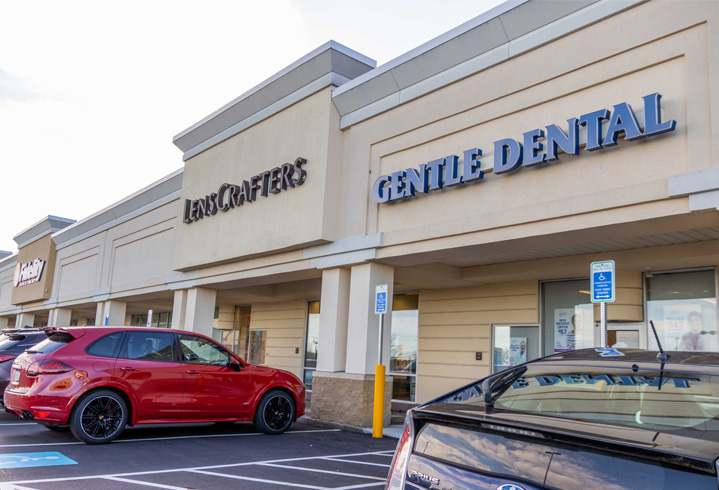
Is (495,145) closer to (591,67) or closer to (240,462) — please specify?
(591,67)

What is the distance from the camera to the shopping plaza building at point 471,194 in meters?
8.10

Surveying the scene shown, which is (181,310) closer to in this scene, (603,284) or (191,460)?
(191,460)

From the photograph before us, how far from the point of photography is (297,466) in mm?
7664

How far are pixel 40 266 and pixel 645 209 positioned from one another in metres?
31.1

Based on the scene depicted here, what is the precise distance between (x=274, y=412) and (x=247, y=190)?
6.64 meters

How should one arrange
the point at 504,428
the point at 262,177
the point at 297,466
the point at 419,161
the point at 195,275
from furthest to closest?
the point at 195,275
the point at 262,177
the point at 419,161
the point at 297,466
the point at 504,428

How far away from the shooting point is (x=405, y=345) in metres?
16.3

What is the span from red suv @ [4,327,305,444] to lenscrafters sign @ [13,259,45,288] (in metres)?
25.0

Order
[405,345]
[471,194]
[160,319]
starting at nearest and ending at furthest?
1. [471,194]
2. [405,345]
3. [160,319]

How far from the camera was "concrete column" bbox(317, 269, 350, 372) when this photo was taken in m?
12.6

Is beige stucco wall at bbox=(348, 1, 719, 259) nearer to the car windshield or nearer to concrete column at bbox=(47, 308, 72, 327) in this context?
the car windshield

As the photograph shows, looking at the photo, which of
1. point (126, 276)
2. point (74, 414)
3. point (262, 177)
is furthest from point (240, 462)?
point (126, 276)

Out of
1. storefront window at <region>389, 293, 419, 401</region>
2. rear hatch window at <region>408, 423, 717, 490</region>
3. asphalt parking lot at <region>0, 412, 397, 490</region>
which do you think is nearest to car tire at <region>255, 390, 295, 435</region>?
asphalt parking lot at <region>0, 412, 397, 490</region>

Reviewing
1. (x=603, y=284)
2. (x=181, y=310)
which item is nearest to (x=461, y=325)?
(x=603, y=284)
